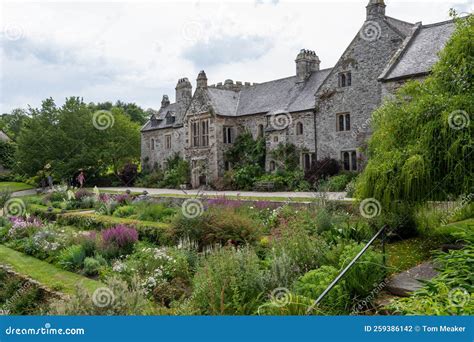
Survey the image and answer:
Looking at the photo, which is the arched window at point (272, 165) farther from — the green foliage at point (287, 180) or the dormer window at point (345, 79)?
the dormer window at point (345, 79)

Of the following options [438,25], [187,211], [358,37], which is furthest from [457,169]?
[358,37]

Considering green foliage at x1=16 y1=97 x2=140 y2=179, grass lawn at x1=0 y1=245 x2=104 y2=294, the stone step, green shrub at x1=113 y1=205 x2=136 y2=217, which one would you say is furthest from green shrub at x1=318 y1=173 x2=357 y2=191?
green foliage at x1=16 y1=97 x2=140 y2=179

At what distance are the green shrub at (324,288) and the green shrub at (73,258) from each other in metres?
6.38

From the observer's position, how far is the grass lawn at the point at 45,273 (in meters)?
8.90

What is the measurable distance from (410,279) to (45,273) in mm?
8105

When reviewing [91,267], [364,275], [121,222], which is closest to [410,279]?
[364,275]

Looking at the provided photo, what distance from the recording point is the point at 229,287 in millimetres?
6918

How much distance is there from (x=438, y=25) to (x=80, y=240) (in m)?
20.5

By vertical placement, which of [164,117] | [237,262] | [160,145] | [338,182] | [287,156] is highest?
[164,117]

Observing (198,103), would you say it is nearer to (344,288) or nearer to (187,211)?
(187,211)

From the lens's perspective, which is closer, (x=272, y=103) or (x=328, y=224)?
(x=328, y=224)

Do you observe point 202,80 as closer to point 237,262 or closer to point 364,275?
point 237,262

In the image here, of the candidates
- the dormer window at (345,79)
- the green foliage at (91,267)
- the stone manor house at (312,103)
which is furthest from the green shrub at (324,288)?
the dormer window at (345,79)

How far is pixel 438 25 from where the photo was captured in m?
22.8
